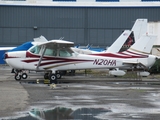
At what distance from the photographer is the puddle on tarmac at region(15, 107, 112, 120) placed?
33.0 ft

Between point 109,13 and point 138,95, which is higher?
point 109,13

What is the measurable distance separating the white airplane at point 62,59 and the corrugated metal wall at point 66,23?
3509 cm

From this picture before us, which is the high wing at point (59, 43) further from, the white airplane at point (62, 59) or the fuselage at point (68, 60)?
the fuselage at point (68, 60)

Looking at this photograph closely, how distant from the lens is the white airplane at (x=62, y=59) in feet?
71.4

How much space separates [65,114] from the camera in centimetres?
1058

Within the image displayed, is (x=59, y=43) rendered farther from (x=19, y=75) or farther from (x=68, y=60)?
(x=19, y=75)

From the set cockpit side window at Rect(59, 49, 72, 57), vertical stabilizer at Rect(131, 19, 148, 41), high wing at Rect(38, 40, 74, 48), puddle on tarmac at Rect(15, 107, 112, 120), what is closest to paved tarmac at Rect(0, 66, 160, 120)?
puddle on tarmac at Rect(15, 107, 112, 120)

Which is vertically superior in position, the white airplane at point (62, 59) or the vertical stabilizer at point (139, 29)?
the vertical stabilizer at point (139, 29)

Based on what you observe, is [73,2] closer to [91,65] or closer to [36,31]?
[36,31]

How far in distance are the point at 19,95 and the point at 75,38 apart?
43995 mm

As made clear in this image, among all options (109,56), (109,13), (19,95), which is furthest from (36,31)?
(19,95)

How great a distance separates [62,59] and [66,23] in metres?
36.1

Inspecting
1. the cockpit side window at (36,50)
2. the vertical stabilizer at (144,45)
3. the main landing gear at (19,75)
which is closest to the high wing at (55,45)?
the cockpit side window at (36,50)

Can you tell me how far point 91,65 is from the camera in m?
22.4
